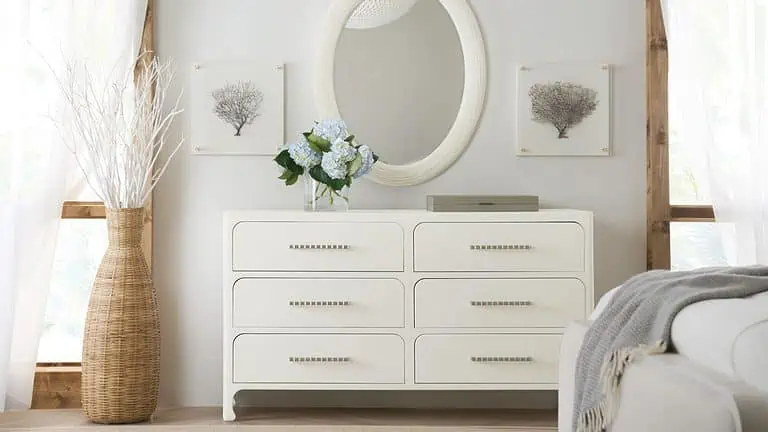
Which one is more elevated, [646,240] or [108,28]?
[108,28]

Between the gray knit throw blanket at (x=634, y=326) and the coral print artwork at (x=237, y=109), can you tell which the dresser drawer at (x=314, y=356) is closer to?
the coral print artwork at (x=237, y=109)

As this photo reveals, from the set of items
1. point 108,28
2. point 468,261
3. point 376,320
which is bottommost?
point 376,320

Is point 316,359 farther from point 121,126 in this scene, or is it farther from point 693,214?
point 693,214

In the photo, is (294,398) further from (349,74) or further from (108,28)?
(108,28)

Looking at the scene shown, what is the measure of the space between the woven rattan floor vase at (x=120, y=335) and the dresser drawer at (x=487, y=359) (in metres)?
1.04

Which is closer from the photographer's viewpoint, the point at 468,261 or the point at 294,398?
the point at 468,261

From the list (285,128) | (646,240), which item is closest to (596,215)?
(646,240)

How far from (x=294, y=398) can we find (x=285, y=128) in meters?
1.11

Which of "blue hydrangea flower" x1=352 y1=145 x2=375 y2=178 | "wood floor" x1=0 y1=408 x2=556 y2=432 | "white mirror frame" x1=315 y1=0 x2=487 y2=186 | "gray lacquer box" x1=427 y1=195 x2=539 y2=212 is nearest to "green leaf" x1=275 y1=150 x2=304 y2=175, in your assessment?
"blue hydrangea flower" x1=352 y1=145 x2=375 y2=178

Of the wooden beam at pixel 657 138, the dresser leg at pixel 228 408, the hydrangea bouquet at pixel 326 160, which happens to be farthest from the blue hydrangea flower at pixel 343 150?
the wooden beam at pixel 657 138

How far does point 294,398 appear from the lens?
12.6 feet

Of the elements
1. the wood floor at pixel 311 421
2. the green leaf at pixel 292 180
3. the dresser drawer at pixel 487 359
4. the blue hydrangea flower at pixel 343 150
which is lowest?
A: the wood floor at pixel 311 421

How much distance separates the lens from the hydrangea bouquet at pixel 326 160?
11.4ft

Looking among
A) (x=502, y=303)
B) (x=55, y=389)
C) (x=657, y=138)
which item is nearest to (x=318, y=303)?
(x=502, y=303)
